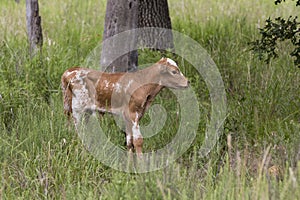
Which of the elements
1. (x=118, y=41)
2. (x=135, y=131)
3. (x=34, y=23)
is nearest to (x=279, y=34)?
(x=118, y=41)

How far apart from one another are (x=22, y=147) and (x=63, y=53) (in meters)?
2.70

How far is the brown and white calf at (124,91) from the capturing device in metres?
4.52

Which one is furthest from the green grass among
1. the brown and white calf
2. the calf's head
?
the calf's head

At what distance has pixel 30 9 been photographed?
739cm

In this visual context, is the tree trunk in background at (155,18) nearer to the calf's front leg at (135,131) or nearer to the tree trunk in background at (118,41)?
the tree trunk in background at (118,41)

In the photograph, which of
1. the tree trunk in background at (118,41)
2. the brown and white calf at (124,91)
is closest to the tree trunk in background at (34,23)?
the tree trunk in background at (118,41)

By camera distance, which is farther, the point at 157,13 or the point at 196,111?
the point at 157,13

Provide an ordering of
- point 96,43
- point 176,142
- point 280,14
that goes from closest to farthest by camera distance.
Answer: point 176,142, point 96,43, point 280,14

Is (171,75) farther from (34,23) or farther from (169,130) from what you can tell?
(34,23)

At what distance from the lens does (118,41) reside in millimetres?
6332

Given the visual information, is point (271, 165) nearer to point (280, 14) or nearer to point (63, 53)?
point (63, 53)

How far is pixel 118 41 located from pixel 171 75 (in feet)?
6.46

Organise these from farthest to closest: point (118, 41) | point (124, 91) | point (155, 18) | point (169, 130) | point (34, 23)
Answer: point (155, 18) < point (34, 23) < point (118, 41) < point (169, 130) < point (124, 91)

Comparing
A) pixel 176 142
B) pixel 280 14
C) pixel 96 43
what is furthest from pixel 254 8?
pixel 176 142
